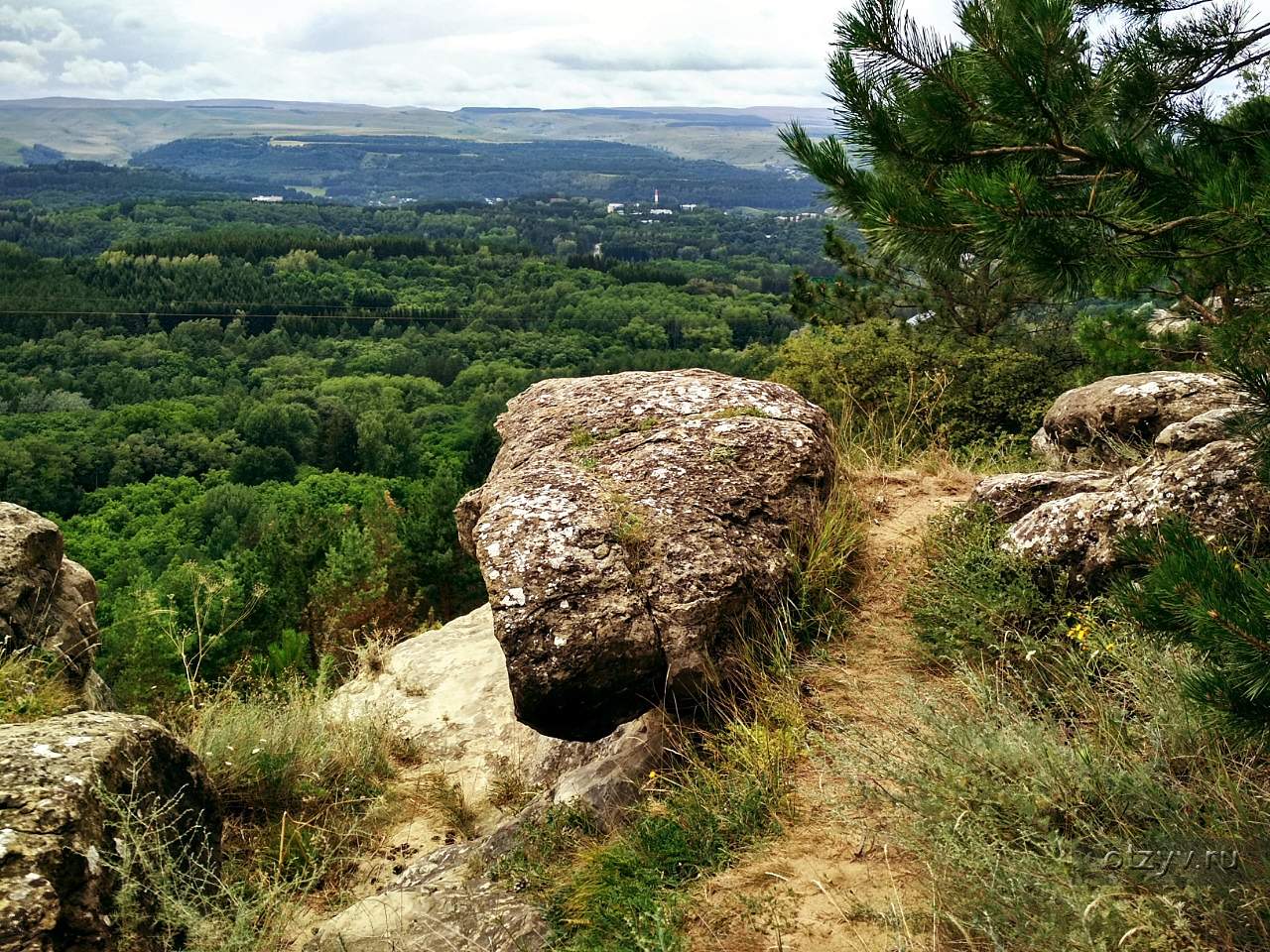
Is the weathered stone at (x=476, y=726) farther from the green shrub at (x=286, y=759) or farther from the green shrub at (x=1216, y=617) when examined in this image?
the green shrub at (x=1216, y=617)

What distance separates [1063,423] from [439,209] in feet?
594

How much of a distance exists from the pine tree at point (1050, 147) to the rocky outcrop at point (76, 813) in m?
3.77

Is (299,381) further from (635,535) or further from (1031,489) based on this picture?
(1031,489)

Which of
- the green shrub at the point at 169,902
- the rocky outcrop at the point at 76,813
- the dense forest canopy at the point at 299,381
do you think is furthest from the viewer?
the dense forest canopy at the point at 299,381

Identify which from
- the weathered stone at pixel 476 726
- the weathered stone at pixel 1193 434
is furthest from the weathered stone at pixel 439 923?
the weathered stone at pixel 1193 434

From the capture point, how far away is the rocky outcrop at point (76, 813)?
323 centimetres

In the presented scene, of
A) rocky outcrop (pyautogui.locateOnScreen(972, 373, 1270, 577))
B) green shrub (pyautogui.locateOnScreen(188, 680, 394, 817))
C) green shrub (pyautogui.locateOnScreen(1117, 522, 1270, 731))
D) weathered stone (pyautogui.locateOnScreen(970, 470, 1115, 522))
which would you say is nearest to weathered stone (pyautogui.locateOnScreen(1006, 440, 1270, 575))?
rocky outcrop (pyautogui.locateOnScreen(972, 373, 1270, 577))

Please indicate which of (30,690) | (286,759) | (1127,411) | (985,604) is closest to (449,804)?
(286,759)

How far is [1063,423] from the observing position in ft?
24.8

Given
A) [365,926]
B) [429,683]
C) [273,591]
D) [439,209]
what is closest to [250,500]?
[273,591]

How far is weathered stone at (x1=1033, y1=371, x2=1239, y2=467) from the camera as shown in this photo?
22.1ft

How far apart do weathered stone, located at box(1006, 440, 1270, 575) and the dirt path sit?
0.92 meters

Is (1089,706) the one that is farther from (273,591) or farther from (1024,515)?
(273,591)

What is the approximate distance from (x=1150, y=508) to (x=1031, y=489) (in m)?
1.08
